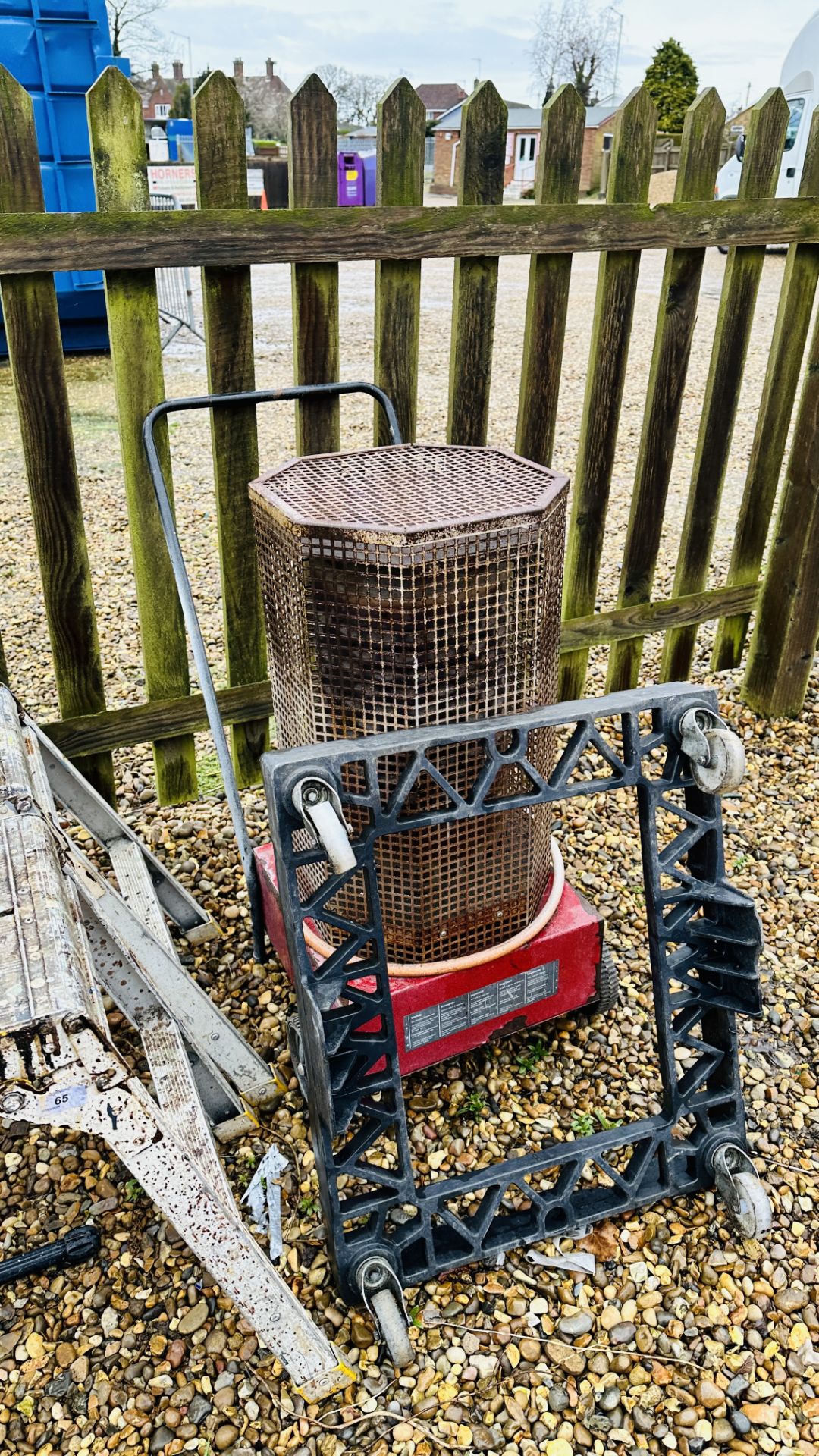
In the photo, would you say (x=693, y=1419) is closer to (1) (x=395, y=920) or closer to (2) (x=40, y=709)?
(1) (x=395, y=920)

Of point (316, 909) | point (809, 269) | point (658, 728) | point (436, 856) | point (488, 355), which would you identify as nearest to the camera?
point (316, 909)

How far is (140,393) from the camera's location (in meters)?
2.85

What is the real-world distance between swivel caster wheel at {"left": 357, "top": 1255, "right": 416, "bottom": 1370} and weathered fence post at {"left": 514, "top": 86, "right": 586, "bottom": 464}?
248 cm

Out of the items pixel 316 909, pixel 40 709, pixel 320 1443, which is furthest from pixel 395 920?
pixel 40 709

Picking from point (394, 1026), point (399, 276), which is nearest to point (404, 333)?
point (399, 276)

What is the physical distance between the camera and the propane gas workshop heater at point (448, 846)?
1903 millimetres

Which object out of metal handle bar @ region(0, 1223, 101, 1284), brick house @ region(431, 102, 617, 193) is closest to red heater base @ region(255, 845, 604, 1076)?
metal handle bar @ region(0, 1223, 101, 1284)

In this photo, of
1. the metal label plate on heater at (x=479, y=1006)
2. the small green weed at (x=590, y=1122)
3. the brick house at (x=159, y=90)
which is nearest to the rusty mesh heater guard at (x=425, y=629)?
the metal label plate on heater at (x=479, y=1006)

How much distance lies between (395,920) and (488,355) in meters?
1.93

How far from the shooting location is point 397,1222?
7.32ft

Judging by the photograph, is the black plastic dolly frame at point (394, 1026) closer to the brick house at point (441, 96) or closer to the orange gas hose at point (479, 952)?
the orange gas hose at point (479, 952)

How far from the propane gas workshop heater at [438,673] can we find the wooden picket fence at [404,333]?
71cm

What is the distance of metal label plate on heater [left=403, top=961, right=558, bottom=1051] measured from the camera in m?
2.35

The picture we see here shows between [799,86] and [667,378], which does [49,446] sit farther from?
[799,86]
